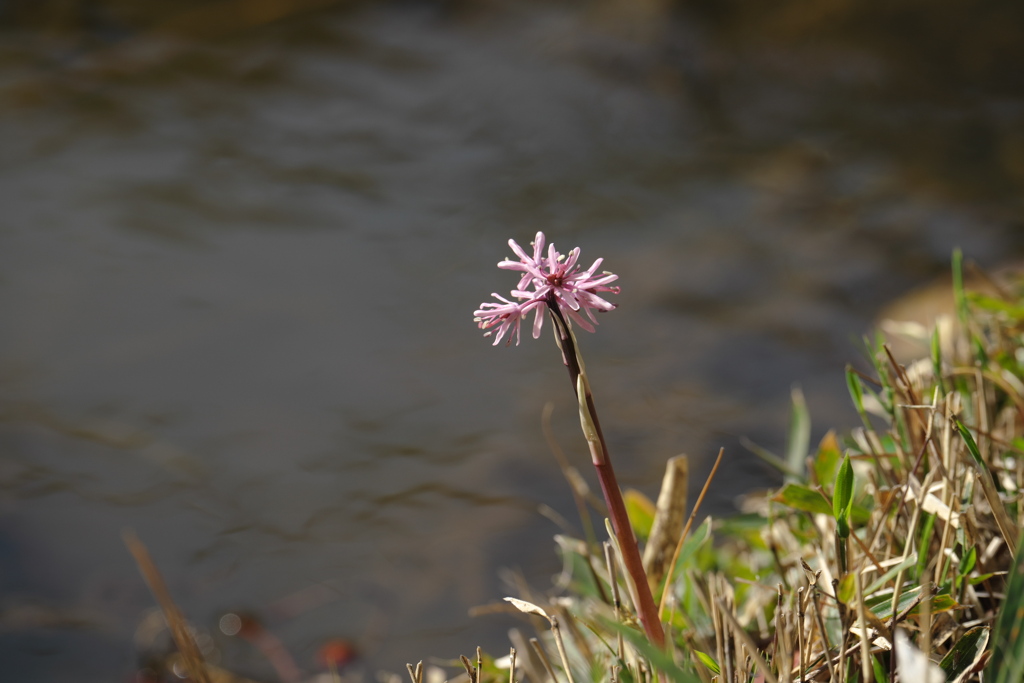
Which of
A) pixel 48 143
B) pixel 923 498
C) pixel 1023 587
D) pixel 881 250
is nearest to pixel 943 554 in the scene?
pixel 923 498

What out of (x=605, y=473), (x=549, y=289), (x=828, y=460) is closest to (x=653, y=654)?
(x=605, y=473)

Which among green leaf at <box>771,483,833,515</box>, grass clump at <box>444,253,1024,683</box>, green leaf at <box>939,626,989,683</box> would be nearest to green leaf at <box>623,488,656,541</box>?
grass clump at <box>444,253,1024,683</box>

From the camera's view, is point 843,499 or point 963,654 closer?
point 963,654

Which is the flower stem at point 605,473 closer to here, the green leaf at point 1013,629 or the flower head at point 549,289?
the flower head at point 549,289

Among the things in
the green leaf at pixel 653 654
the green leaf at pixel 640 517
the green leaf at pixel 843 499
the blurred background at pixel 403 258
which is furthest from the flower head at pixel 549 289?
the blurred background at pixel 403 258

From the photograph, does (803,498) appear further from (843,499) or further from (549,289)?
(549,289)
